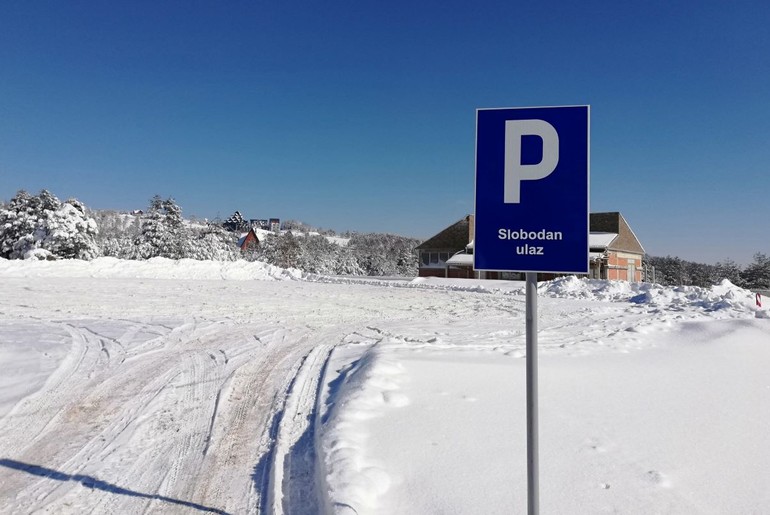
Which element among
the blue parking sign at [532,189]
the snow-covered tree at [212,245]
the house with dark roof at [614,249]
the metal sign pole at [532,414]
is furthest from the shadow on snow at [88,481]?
the snow-covered tree at [212,245]

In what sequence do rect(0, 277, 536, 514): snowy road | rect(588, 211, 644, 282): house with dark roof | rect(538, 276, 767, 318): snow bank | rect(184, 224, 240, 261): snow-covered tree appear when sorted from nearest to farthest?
rect(0, 277, 536, 514): snowy road, rect(538, 276, 767, 318): snow bank, rect(588, 211, 644, 282): house with dark roof, rect(184, 224, 240, 261): snow-covered tree

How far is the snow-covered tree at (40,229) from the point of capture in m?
42.8

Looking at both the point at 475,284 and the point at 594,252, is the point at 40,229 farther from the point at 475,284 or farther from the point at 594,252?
the point at 594,252

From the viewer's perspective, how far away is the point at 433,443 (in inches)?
162

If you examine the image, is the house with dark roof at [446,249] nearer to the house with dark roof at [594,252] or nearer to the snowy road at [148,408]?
the house with dark roof at [594,252]

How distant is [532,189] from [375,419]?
3170 millimetres

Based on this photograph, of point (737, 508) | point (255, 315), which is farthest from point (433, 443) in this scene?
point (255, 315)

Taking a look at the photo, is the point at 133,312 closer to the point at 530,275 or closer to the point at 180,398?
the point at 180,398

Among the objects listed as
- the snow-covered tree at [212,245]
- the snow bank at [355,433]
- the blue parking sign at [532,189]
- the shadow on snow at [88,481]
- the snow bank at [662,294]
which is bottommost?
the shadow on snow at [88,481]

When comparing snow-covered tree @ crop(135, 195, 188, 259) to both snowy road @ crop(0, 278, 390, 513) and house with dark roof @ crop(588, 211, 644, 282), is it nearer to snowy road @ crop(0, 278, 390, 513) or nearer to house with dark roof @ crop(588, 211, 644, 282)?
snowy road @ crop(0, 278, 390, 513)

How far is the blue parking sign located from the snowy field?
71.6 inches

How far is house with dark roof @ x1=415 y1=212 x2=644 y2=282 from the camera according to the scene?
3700 cm

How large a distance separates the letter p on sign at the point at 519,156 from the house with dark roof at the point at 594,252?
32.3m

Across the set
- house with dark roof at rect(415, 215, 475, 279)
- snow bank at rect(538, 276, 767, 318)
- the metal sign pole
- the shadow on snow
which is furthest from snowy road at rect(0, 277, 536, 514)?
house with dark roof at rect(415, 215, 475, 279)
